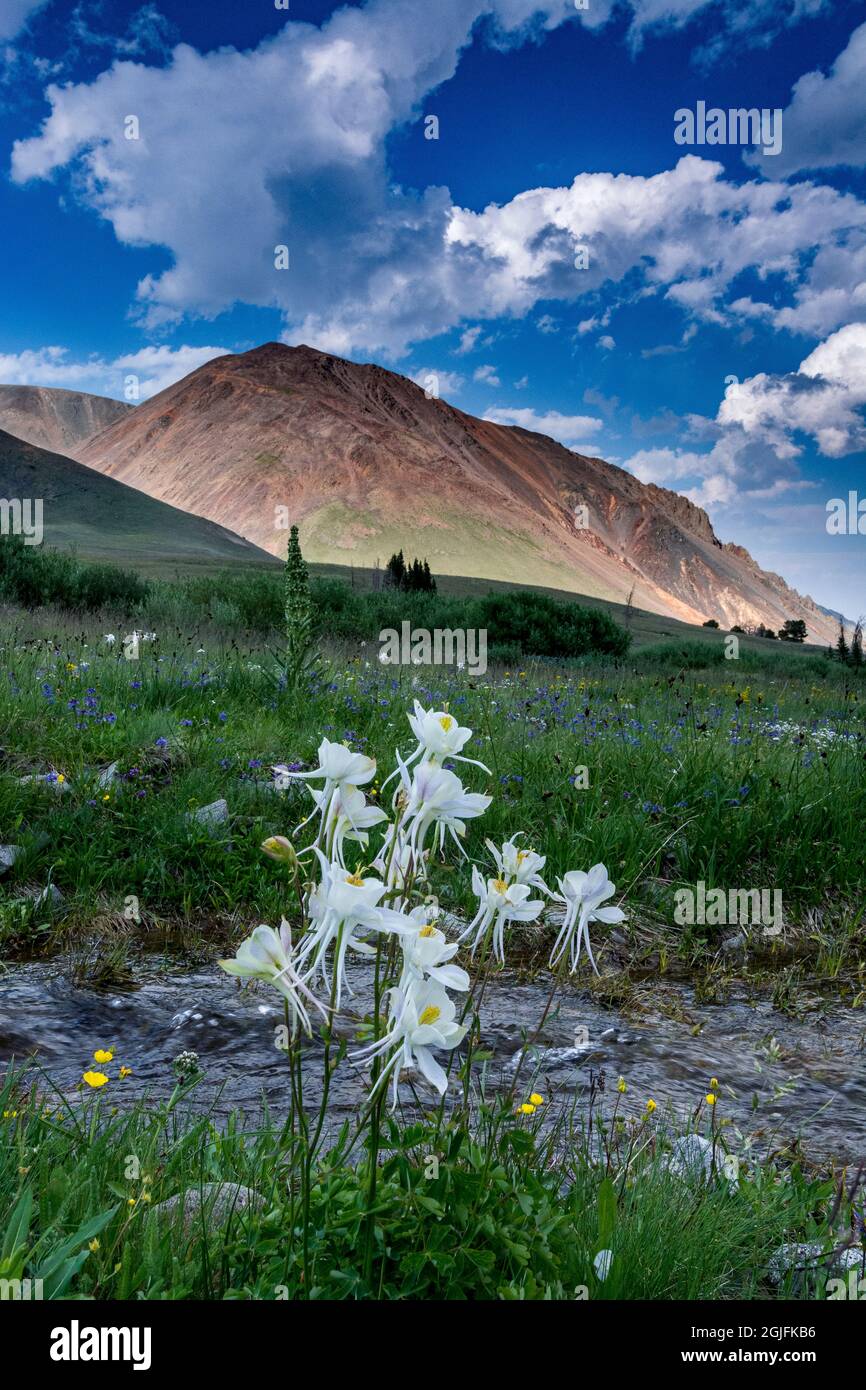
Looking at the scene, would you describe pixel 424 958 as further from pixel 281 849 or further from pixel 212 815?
pixel 212 815

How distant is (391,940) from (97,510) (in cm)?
9646

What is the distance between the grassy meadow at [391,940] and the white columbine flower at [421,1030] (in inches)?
4.6

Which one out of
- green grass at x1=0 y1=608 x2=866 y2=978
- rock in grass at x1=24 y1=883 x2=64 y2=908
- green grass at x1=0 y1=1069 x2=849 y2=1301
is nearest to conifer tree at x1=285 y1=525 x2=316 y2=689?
green grass at x1=0 y1=608 x2=866 y2=978

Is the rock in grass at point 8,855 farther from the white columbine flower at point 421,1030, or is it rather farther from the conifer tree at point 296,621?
the white columbine flower at point 421,1030

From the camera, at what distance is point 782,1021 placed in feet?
11.7

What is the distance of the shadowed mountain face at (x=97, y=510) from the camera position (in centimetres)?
8188

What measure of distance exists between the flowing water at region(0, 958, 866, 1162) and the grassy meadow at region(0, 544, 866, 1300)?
0.12 metres

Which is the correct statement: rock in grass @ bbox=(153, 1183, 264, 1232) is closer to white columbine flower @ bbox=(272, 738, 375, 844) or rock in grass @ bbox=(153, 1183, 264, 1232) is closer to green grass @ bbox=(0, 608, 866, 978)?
white columbine flower @ bbox=(272, 738, 375, 844)

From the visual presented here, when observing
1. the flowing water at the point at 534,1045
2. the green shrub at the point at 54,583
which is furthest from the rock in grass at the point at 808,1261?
the green shrub at the point at 54,583

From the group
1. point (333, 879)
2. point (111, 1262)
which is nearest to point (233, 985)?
point (111, 1262)

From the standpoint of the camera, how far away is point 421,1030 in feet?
3.64

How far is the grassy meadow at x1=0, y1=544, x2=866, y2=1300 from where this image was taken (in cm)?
145

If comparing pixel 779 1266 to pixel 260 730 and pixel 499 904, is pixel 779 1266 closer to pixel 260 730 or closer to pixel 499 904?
pixel 499 904
